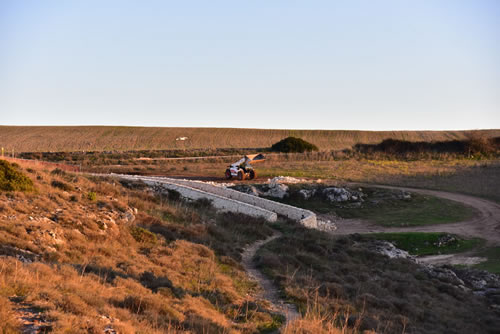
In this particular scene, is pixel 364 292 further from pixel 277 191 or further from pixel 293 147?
pixel 293 147

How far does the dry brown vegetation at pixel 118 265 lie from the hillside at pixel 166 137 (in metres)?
70.4

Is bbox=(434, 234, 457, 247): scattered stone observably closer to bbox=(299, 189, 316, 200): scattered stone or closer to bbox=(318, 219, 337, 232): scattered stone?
bbox=(318, 219, 337, 232): scattered stone

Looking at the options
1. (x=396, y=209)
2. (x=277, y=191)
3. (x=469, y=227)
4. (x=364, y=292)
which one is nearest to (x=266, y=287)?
(x=364, y=292)

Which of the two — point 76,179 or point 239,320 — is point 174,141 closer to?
point 76,179

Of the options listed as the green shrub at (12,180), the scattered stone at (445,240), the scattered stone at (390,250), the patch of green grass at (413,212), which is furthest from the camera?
the patch of green grass at (413,212)

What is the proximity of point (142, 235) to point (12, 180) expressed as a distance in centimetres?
641

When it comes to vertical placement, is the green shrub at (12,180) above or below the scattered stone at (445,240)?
above

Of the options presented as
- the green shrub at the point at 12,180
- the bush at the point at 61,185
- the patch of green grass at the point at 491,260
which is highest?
the green shrub at the point at 12,180

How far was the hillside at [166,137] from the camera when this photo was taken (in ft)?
302

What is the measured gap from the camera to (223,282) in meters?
13.1

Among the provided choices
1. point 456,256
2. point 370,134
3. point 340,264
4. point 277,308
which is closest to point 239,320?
point 277,308

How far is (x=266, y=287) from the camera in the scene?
1410cm

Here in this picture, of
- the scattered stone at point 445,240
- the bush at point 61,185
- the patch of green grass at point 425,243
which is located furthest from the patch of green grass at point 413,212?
the bush at point 61,185

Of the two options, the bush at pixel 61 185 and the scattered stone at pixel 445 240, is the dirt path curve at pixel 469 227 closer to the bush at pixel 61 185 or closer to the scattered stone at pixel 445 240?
the scattered stone at pixel 445 240
